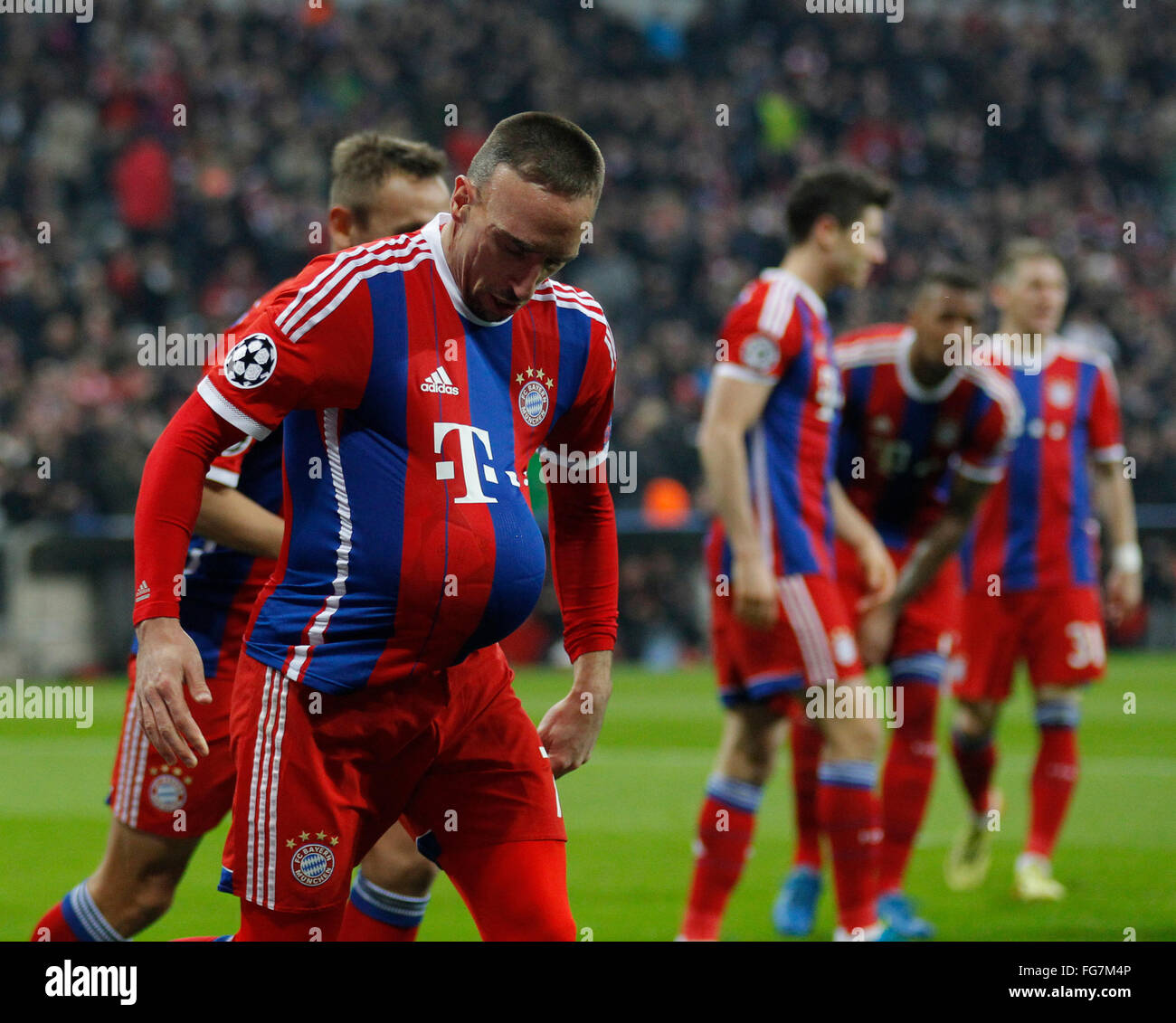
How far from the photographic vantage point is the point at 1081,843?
→ 740 cm

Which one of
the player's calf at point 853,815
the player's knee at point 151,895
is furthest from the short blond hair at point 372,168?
the player's calf at point 853,815

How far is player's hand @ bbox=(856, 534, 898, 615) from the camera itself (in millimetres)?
5414

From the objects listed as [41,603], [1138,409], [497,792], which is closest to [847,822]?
[497,792]

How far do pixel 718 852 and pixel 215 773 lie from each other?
1896 mm

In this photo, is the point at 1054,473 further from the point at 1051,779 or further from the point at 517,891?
the point at 517,891

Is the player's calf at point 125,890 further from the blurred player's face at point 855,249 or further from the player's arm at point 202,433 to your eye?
the blurred player's face at point 855,249

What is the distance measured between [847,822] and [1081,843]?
288 cm

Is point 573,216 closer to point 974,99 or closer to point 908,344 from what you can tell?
point 908,344

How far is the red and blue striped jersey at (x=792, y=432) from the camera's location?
504cm

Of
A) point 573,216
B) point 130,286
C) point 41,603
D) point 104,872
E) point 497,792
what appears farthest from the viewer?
point 130,286

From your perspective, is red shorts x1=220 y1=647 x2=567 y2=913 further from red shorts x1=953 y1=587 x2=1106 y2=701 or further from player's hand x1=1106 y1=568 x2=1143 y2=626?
player's hand x1=1106 y1=568 x2=1143 y2=626

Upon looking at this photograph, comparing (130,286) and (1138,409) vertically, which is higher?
(130,286)

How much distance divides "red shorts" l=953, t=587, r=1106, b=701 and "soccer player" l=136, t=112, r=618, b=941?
13.4 feet

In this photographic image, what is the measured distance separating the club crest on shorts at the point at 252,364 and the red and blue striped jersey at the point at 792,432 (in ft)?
8.02
